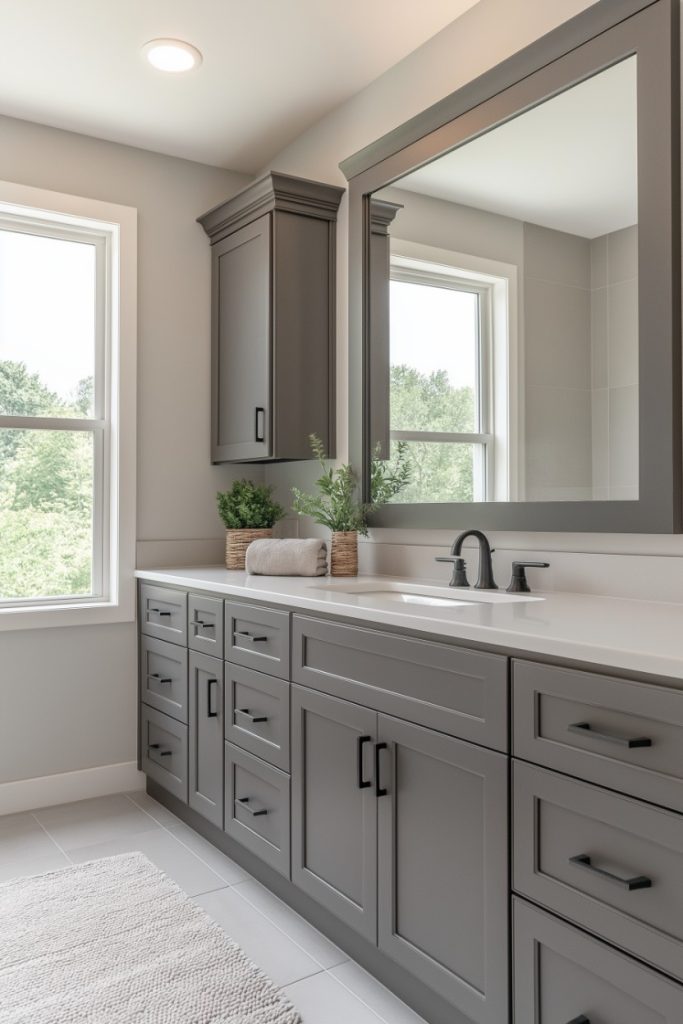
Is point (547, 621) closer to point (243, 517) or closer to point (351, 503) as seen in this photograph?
point (351, 503)

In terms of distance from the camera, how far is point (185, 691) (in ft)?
9.10

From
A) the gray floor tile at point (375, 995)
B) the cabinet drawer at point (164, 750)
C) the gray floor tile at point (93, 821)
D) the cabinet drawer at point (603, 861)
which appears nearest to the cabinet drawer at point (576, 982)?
the cabinet drawer at point (603, 861)

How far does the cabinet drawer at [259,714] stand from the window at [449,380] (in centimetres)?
77

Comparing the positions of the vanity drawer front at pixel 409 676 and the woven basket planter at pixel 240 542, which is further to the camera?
the woven basket planter at pixel 240 542

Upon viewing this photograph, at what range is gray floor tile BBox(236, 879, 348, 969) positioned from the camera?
1.97m

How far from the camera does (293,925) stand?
6.95 ft

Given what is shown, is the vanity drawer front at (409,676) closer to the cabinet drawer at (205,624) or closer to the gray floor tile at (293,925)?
the cabinet drawer at (205,624)

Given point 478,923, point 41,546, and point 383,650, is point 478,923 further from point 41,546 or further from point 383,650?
point 41,546

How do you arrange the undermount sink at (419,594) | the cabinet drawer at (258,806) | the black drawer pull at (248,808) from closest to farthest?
the undermount sink at (419,594) → the cabinet drawer at (258,806) → the black drawer pull at (248,808)

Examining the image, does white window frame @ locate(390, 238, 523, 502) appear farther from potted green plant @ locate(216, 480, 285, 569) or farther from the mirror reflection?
potted green plant @ locate(216, 480, 285, 569)

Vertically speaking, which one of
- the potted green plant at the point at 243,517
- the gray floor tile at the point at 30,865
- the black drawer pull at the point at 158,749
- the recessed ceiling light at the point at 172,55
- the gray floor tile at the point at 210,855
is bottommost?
the gray floor tile at the point at 30,865

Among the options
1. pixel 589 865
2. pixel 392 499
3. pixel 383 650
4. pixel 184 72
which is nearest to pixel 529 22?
pixel 184 72

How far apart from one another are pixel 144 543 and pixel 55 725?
0.78 m

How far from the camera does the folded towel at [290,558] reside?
269 cm
